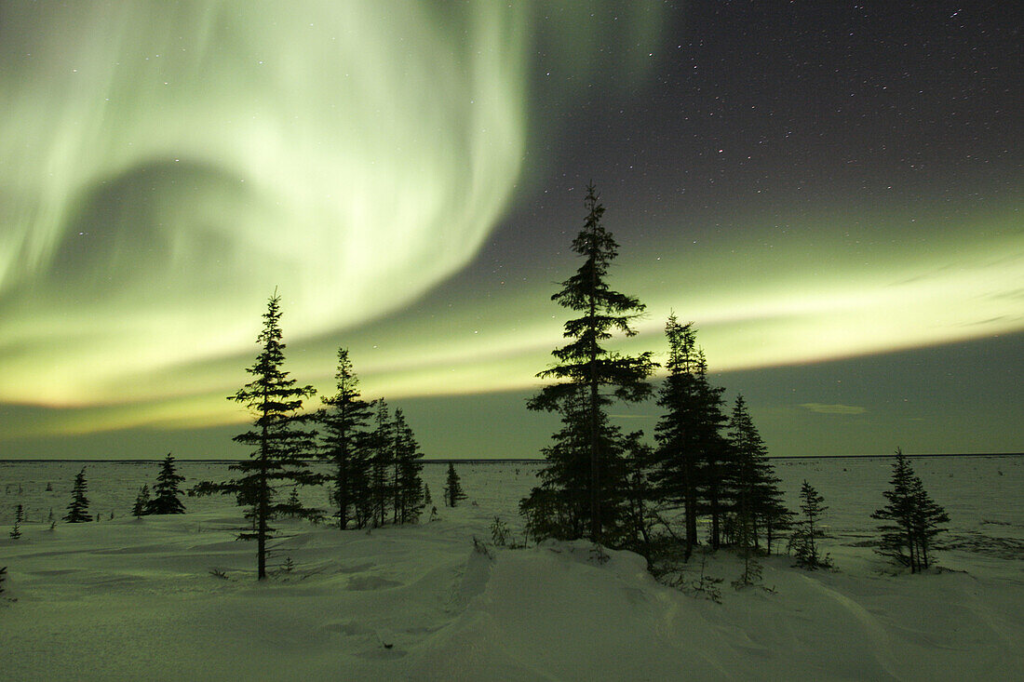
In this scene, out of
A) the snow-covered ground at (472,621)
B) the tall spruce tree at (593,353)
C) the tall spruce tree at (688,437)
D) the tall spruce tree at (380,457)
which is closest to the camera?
the snow-covered ground at (472,621)

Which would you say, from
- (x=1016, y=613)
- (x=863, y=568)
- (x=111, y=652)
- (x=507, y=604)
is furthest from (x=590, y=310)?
(x=863, y=568)

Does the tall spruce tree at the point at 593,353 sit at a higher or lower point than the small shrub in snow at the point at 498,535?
higher

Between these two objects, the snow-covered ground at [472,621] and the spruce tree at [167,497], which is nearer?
the snow-covered ground at [472,621]

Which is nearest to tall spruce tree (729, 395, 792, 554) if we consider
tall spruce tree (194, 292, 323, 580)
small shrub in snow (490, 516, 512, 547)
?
small shrub in snow (490, 516, 512, 547)

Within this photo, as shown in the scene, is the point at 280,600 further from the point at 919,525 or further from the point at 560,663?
the point at 919,525

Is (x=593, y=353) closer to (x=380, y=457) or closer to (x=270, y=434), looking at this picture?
(x=270, y=434)

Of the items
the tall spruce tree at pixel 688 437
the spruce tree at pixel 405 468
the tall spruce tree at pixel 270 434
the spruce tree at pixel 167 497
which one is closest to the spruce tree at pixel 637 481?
the tall spruce tree at pixel 688 437

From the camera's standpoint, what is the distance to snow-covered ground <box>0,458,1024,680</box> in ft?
25.3

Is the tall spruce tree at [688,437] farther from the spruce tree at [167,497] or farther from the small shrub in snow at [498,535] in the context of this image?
the spruce tree at [167,497]

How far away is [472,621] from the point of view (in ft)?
28.9

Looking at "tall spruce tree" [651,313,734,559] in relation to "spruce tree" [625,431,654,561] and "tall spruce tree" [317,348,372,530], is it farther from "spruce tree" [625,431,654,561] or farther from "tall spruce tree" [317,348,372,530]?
"tall spruce tree" [317,348,372,530]

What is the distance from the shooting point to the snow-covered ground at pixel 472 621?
7703 millimetres

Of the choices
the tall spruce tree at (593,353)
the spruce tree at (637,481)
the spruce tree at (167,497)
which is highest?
the tall spruce tree at (593,353)

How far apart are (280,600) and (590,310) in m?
13.7
